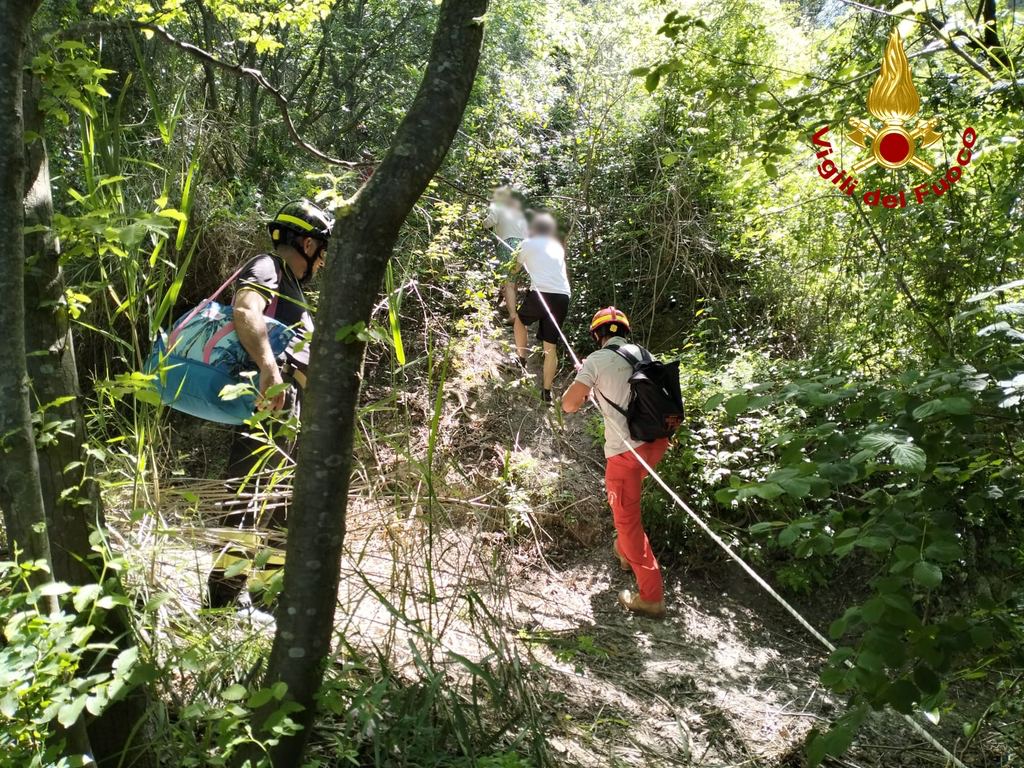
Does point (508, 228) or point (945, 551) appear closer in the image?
point (945, 551)

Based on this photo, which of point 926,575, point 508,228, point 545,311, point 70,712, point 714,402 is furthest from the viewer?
point 545,311

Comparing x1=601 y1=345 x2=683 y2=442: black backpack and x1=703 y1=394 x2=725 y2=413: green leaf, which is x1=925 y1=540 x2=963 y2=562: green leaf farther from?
x1=601 y1=345 x2=683 y2=442: black backpack

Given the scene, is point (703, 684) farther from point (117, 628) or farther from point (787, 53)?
point (787, 53)

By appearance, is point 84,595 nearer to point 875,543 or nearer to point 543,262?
point 875,543

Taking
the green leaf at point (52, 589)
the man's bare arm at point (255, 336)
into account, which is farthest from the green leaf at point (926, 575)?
the man's bare arm at point (255, 336)

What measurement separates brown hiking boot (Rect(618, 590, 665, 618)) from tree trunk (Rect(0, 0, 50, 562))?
150 inches

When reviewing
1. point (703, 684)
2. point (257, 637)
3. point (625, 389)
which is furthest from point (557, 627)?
point (257, 637)

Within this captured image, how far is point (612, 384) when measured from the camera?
457cm

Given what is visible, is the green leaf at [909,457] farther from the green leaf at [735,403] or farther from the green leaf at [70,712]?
the green leaf at [70,712]

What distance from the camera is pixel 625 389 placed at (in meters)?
4.58

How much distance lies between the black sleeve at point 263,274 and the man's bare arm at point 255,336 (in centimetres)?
9

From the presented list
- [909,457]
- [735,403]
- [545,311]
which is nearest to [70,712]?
[735,403]

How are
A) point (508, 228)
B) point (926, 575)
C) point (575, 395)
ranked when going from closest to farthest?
point (926, 575) < point (575, 395) < point (508, 228)

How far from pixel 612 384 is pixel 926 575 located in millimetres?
2995
